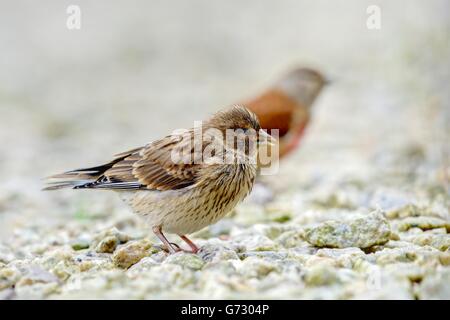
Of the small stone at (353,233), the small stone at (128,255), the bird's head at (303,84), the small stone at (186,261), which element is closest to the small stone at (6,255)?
the small stone at (128,255)

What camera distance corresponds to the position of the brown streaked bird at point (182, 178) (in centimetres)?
567

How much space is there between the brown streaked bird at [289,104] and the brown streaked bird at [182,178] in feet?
9.54

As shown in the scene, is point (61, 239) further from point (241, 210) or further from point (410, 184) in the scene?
point (410, 184)

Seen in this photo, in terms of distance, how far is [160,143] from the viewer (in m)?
6.28

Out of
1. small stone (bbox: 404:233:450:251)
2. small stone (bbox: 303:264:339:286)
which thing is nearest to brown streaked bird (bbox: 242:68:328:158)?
small stone (bbox: 404:233:450:251)

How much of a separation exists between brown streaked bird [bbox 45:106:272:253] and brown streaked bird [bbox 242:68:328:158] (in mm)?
2907

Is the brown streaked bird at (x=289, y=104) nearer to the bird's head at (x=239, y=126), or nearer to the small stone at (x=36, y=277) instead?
the bird's head at (x=239, y=126)

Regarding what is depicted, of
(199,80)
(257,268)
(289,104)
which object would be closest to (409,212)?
(257,268)

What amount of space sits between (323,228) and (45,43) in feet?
51.9

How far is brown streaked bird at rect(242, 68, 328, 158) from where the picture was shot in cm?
933

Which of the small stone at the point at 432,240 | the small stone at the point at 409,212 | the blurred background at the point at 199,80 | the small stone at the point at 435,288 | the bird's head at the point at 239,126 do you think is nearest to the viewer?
the small stone at the point at 435,288

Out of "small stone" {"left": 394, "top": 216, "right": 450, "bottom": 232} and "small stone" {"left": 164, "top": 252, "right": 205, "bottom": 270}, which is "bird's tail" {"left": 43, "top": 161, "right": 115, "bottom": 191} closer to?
"small stone" {"left": 164, "top": 252, "right": 205, "bottom": 270}

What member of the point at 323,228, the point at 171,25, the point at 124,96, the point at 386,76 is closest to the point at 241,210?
the point at 323,228

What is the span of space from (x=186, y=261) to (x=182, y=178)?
1.03 m
